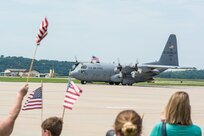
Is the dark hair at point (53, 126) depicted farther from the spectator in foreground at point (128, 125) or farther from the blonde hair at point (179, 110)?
the blonde hair at point (179, 110)

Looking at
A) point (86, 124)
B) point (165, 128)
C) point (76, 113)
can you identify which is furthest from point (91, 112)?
point (165, 128)

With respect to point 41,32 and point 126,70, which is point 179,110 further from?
point 126,70

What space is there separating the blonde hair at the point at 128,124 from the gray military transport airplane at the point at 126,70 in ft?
197

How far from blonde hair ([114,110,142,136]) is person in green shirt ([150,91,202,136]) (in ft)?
2.37

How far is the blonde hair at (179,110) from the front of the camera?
5.25 m

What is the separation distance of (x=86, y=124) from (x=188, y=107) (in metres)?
11.5

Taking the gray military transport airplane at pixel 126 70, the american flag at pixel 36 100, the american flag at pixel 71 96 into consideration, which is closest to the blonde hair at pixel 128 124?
the american flag at pixel 71 96

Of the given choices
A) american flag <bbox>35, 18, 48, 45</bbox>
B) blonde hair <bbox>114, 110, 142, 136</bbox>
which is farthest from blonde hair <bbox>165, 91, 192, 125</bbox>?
american flag <bbox>35, 18, 48, 45</bbox>

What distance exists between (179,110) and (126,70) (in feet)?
215

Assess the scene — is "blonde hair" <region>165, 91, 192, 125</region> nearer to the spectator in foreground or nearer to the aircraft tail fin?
the spectator in foreground

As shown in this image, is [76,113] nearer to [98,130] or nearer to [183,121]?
[98,130]

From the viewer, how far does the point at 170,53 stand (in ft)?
244

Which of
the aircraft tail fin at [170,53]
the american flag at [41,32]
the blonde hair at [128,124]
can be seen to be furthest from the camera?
the aircraft tail fin at [170,53]

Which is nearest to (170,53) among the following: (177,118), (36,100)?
(36,100)
